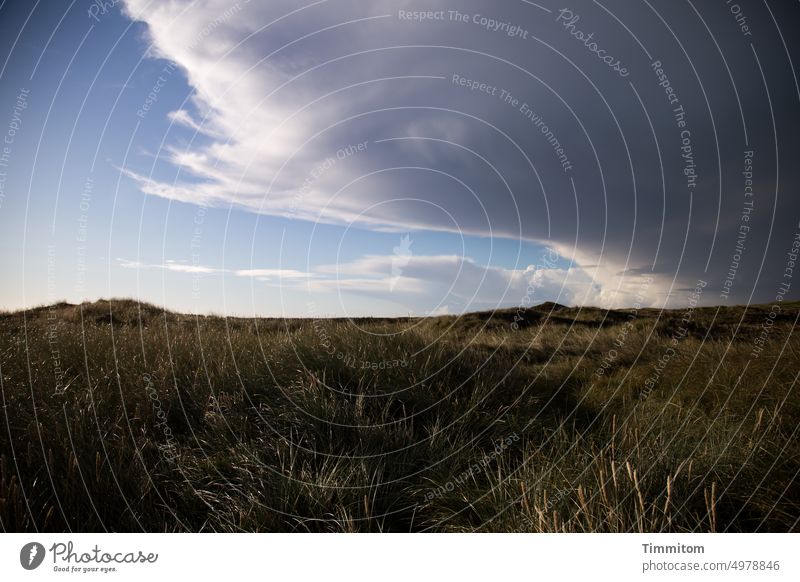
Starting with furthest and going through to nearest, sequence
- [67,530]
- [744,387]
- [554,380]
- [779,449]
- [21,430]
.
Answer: [554,380] < [744,387] < [21,430] < [779,449] < [67,530]

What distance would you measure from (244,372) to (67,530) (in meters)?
2.38

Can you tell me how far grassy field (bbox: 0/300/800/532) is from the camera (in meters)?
2.79

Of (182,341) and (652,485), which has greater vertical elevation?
(182,341)

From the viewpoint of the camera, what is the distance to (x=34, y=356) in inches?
220

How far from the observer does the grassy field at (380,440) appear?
9.14 feet

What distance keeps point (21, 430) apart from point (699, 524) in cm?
518

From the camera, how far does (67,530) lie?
273cm

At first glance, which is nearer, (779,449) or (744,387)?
(779,449)

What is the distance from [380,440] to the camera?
3766mm

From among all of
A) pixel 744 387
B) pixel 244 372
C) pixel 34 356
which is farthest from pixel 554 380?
pixel 34 356

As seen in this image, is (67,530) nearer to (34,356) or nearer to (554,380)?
(34,356)

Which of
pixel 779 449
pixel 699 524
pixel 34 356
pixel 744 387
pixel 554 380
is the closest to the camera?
pixel 699 524
